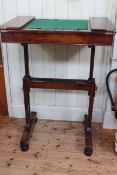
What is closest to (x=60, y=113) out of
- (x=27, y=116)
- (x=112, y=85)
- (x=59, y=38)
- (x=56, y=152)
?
(x=27, y=116)

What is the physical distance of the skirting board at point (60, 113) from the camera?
238cm

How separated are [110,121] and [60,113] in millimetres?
534

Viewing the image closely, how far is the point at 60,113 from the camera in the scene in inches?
95.0

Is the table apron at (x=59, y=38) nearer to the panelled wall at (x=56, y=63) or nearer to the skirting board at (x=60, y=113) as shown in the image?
the panelled wall at (x=56, y=63)

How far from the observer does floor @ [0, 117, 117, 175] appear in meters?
1.80

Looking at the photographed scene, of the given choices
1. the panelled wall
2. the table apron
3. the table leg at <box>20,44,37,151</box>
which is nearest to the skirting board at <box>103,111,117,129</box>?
the panelled wall

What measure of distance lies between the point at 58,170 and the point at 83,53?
3.53 feet

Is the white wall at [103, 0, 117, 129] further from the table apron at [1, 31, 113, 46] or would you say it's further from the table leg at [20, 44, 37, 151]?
the table leg at [20, 44, 37, 151]

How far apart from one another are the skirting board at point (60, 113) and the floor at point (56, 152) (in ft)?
0.20

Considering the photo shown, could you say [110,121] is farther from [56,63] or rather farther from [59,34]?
[59,34]

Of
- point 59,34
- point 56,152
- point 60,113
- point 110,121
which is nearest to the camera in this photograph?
point 59,34

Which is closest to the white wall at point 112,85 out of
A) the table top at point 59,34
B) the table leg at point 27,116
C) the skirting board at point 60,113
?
the skirting board at point 60,113

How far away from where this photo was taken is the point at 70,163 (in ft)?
6.10

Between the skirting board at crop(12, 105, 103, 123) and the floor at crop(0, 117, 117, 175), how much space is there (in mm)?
60
